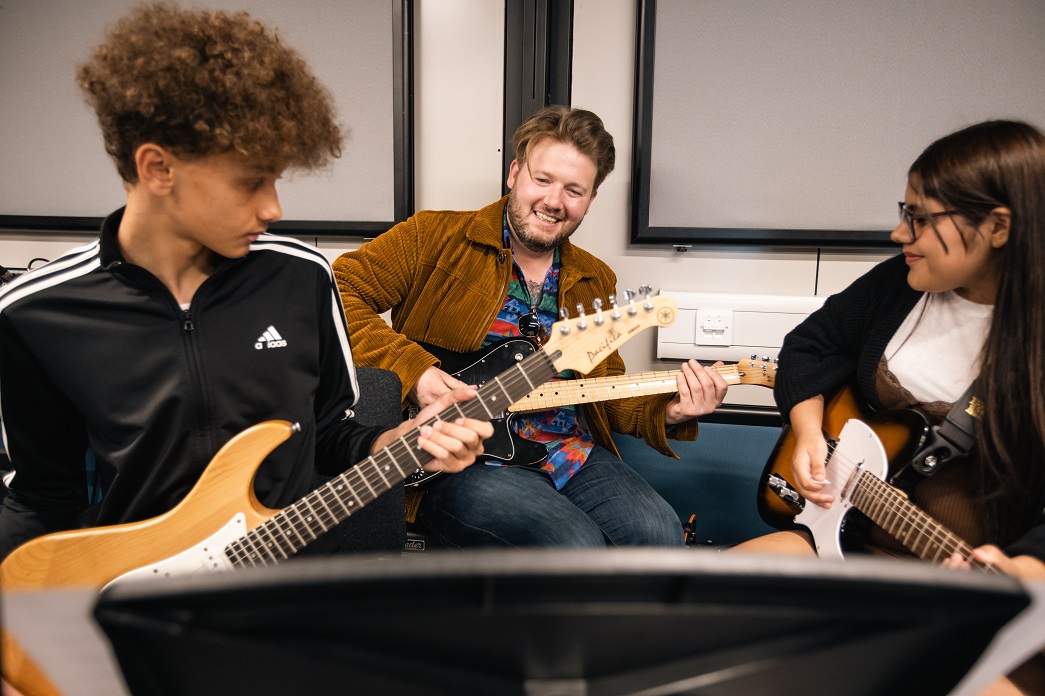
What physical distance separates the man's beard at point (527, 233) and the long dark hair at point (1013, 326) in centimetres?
92

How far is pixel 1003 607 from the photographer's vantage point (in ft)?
1.47

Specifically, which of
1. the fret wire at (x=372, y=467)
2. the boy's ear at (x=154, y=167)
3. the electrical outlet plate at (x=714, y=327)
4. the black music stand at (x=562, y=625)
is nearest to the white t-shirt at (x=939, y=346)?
the electrical outlet plate at (x=714, y=327)

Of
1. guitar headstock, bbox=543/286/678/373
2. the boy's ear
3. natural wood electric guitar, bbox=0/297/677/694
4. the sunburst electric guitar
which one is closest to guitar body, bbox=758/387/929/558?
the sunburst electric guitar

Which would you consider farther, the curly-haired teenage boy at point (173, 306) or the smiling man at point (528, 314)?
the smiling man at point (528, 314)

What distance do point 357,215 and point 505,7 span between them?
2.72 feet

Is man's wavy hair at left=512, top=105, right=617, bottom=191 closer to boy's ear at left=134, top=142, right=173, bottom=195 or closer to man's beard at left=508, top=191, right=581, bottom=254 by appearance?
man's beard at left=508, top=191, right=581, bottom=254

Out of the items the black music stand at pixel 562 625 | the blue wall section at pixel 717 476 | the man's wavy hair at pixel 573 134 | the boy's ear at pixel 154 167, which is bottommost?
the blue wall section at pixel 717 476

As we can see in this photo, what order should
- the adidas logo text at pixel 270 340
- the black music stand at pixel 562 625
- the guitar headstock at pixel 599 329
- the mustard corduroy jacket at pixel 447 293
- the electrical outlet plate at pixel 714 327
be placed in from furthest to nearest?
the electrical outlet plate at pixel 714 327, the mustard corduroy jacket at pixel 447 293, the guitar headstock at pixel 599 329, the adidas logo text at pixel 270 340, the black music stand at pixel 562 625

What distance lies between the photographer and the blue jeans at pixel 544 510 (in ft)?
4.91

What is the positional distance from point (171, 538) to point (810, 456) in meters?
1.27

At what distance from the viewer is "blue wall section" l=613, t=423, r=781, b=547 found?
212 centimetres

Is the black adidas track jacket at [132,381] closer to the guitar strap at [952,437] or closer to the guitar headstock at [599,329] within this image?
the guitar headstock at [599,329]

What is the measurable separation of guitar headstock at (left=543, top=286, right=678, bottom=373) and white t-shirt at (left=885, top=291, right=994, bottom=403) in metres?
0.52

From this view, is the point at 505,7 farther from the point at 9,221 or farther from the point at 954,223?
the point at 9,221
